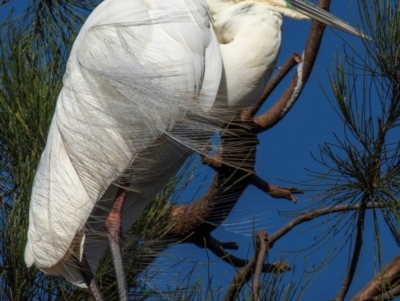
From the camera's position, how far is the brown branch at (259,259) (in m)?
1.74

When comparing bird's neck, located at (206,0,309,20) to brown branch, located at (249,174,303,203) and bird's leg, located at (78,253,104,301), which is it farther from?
bird's leg, located at (78,253,104,301)

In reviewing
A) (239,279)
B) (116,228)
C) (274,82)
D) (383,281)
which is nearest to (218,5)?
(274,82)

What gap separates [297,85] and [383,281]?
496 millimetres

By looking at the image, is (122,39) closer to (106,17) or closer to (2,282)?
(106,17)

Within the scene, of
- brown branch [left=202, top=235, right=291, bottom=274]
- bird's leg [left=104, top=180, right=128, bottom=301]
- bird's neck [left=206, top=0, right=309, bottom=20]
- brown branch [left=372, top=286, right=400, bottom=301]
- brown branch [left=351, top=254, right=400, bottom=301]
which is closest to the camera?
brown branch [left=372, top=286, right=400, bottom=301]

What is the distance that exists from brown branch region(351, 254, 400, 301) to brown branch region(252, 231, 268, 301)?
20cm

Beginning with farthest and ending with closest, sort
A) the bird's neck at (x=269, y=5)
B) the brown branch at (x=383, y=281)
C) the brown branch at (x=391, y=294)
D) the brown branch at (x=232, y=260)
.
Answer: the bird's neck at (x=269, y=5) < the brown branch at (x=232, y=260) < the brown branch at (x=383, y=281) < the brown branch at (x=391, y=294)

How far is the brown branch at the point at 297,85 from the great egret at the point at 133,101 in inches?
2.1

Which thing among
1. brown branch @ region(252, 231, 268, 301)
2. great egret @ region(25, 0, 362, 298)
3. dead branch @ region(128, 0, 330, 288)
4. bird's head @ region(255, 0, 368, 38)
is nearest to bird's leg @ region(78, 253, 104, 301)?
great egret @ region(25, 0, 362, 298)

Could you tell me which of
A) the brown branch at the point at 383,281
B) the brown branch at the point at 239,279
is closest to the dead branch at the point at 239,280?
the brown branch at the point at 239,279

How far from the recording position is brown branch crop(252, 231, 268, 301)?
1.74 meters

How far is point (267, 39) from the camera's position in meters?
2.15

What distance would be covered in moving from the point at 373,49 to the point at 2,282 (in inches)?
34.5

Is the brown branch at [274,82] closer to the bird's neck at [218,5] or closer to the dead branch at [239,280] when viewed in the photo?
the bird's neck at [218,5]
